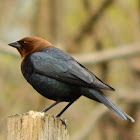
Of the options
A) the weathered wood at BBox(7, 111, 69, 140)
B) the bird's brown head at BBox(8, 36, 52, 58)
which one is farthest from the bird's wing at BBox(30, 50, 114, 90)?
the weathered wood at BBox(7, 111, 69, 140)

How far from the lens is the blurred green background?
933 cm

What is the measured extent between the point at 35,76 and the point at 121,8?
559 cm

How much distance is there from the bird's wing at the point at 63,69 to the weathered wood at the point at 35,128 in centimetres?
108

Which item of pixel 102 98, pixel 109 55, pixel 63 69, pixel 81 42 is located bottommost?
pixel 81 42

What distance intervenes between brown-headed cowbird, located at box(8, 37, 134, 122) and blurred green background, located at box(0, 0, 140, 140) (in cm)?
374

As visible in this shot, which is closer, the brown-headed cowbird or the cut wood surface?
the brown-headed cowbird

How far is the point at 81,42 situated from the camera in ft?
33.1

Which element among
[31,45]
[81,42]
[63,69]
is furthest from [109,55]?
[63,69]

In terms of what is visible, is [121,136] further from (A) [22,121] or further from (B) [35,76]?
(A) [22,121]

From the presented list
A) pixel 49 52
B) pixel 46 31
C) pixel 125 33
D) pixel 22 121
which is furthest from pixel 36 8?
pixel 22 121

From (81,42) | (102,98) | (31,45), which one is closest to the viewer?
(102,98)

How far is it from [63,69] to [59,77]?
10 centimetres

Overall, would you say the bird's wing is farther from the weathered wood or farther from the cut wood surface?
the cut wood surface

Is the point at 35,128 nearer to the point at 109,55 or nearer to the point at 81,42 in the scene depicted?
the point at 109,55
